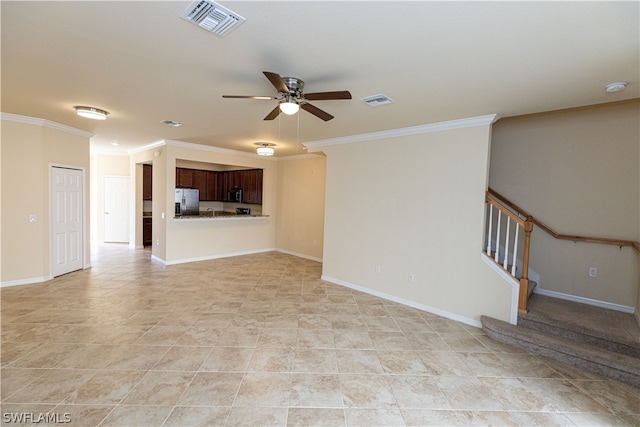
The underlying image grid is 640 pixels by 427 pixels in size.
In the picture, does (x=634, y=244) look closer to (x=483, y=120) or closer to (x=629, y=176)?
(x=629, y=176)

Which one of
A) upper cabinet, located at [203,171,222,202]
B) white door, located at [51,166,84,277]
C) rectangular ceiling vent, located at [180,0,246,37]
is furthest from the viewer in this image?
upper cabinet, located at [203,171,222,202]

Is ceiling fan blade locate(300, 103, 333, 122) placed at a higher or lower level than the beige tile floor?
higher

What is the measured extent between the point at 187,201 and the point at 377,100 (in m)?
6.24

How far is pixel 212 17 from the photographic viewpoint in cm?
179

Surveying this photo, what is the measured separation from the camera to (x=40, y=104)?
3688 mm

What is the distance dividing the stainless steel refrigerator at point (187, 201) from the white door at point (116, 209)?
2.00 metres

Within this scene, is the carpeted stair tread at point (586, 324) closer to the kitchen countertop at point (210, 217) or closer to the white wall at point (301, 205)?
the white wall at point (301, 205)

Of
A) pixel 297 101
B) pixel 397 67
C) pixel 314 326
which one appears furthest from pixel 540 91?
pixel 314 326

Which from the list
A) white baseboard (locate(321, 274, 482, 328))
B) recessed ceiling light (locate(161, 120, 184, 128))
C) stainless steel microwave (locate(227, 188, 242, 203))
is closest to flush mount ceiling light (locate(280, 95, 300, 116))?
recessed ceiling light (locate(161, 120, 184, 128))

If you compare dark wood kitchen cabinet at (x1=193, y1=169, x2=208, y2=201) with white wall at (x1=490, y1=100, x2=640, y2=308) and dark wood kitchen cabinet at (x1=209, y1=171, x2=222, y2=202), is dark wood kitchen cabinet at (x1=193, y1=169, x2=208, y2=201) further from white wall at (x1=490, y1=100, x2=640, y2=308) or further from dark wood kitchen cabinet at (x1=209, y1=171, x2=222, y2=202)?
white wall at (x1=490, y1=100, x2=640, y2=308)

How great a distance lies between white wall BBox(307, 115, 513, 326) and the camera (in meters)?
3.69

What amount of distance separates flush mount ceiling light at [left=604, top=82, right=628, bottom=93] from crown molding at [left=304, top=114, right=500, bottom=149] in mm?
981

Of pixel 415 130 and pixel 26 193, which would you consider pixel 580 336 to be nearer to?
pixel 415 130

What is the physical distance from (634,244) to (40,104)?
7.57 metres
